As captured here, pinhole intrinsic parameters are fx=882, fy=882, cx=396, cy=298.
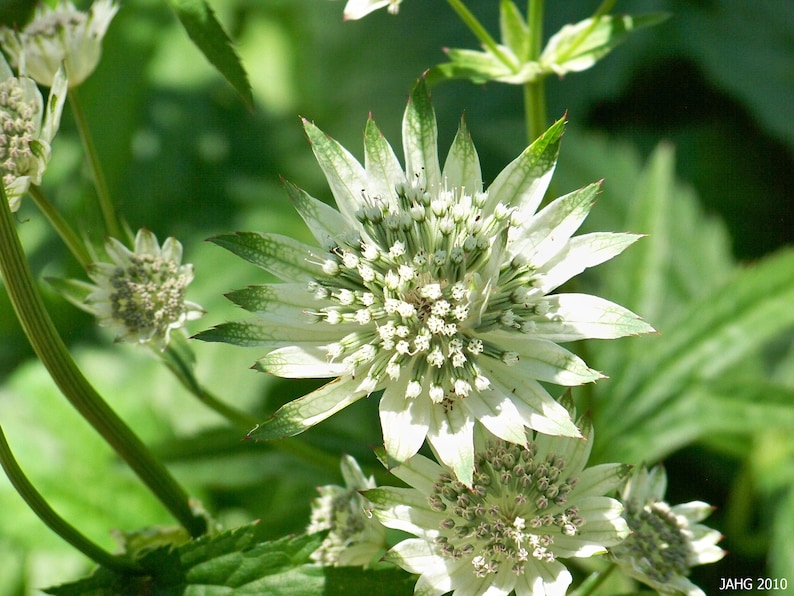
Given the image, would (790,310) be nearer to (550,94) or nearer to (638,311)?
(638,311)

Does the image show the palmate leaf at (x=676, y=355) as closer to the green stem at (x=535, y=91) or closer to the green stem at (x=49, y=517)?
the green stem at (x=535, y=91)

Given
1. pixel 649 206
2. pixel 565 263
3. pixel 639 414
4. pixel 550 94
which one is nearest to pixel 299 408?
pixel 565 263

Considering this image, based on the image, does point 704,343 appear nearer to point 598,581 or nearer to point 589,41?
point 589,41

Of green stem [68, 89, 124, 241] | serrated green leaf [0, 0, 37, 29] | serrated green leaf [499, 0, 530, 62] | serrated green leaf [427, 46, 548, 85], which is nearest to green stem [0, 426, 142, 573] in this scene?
green stem [68, 89, 124, 241]

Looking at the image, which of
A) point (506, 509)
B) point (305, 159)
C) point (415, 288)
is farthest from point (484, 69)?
point (305, 159)

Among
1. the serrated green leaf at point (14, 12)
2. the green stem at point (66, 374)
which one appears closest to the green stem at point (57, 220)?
the green stem at point (66, 374)

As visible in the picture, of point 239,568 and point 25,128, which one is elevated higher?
point 25,128
